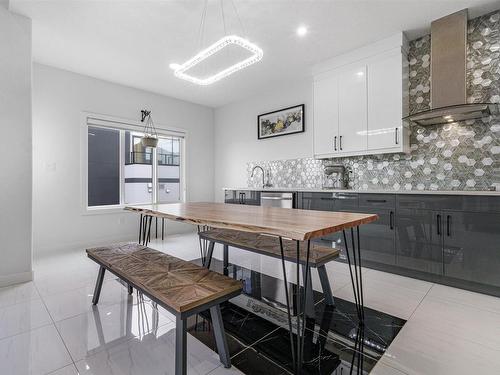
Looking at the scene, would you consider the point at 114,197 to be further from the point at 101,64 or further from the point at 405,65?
the point at 405,65

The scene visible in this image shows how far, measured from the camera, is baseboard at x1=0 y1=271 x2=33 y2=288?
8.30 ft

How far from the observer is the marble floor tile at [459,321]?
1.67 m

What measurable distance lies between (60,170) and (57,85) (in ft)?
4.11

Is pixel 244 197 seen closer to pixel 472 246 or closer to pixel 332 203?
pixel 332 203

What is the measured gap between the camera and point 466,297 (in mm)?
2248

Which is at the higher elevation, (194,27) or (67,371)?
(194,27)

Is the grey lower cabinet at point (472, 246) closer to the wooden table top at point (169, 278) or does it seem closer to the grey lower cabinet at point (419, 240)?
the grey lower cabinet at point (419, 240)

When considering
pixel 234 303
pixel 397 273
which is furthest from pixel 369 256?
pixel 234 303

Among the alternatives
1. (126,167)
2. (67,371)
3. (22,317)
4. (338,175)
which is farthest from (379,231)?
(126,167)

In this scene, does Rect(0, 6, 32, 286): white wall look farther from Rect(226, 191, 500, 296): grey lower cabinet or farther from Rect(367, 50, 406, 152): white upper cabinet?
Rect(367, 50, 406, 152): white upper cabinet

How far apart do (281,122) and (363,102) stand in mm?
1575

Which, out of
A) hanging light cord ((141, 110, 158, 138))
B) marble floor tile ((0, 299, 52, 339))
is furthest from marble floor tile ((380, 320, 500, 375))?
hanging light cord ((141, 110, 158, 138))

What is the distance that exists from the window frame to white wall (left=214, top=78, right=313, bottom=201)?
82 centimetres

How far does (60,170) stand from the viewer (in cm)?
384
